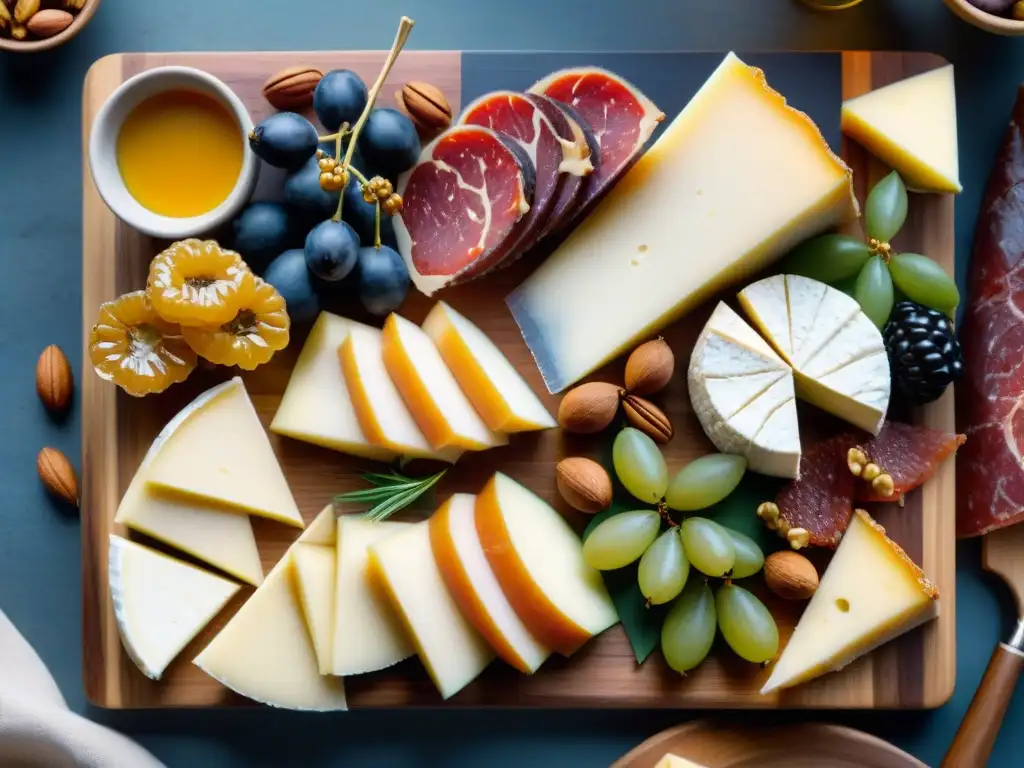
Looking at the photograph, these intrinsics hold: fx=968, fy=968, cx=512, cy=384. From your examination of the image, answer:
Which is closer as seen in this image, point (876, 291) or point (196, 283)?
point (196, 283)

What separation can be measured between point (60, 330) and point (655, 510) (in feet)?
3.47

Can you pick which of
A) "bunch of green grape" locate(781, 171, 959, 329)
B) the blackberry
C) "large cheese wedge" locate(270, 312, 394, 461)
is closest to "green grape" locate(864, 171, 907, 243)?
"bunch of green grape" locate(781, 171, 959, 329)

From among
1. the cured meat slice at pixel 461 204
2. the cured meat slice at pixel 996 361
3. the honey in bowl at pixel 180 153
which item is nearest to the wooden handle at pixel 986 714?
the cured meat slice at pixel 996 361

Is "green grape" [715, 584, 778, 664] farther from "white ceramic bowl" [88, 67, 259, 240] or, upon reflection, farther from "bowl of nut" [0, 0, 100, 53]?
"bowl of nut" [0, 0, 100, 53]

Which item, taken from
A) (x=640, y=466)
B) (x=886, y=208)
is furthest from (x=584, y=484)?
(x=886, y=208)

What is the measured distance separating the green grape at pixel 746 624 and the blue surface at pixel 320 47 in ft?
0.83

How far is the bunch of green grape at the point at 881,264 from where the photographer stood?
1.50m

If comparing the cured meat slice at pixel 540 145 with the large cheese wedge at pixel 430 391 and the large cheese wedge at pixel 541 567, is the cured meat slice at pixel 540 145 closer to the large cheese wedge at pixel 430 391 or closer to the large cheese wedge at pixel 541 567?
the large cheese wedge at pixel 430 391

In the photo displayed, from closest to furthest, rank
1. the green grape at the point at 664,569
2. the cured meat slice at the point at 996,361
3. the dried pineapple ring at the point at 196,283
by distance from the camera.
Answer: the dried pineapple ring at the point at 196,283, the green grape at the point at 664,569, the cured meat slice at the point at 996,361

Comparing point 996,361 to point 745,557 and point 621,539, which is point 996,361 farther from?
point 621,539

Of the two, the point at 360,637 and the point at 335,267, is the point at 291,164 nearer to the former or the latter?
the point at 335,267

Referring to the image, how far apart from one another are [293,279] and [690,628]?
0.79 meters

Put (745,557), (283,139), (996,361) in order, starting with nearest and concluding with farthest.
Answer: (283,139)
(745,557)
(996,361)

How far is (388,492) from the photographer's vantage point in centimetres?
150
